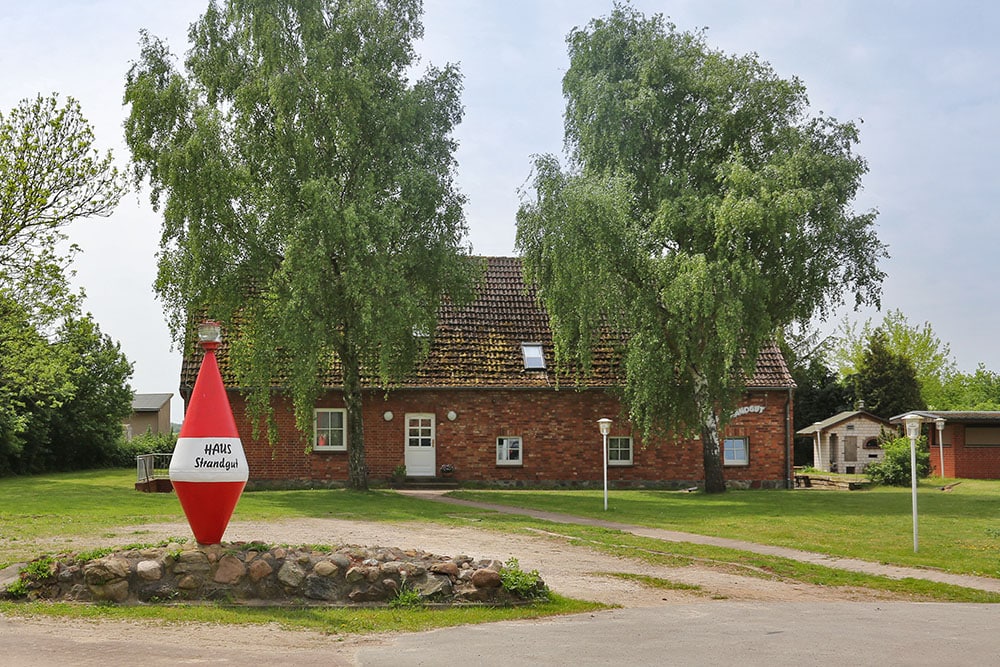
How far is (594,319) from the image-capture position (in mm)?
29062

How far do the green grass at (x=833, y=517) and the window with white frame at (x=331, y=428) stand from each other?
5626 millimetres

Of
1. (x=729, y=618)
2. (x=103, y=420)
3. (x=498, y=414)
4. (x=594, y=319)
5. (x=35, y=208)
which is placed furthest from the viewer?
(x=103, y=420)

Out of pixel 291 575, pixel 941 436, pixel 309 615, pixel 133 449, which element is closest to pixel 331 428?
pixel 291 575

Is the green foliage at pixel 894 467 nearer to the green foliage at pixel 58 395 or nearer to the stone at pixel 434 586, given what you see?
the green foliage at pixel 58 395

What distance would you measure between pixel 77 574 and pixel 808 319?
22956mm

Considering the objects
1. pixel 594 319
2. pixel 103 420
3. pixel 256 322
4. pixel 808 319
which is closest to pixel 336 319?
pixel 256 322

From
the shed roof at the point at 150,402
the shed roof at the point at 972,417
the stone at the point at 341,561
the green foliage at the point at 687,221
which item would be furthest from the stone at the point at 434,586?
the shed roof at the point at 150,402

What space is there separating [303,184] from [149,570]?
1644 centimetres

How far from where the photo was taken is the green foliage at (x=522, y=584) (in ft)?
38.3

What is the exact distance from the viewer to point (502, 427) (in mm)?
34062

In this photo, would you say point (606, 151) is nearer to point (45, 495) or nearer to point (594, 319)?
point (594, 319)


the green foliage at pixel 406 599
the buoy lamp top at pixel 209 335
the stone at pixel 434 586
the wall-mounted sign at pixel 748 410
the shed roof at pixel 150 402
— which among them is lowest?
the green foliage at pixel 406 599

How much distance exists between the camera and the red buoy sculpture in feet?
39.8

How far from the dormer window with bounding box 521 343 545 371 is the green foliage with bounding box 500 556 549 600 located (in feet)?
74.5
